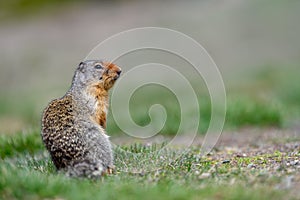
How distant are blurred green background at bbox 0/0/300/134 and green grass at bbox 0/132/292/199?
3893 mm

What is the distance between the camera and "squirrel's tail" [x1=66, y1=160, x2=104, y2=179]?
252 inches

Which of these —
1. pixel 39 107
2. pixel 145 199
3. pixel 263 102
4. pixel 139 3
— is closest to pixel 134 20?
pixel 139 3

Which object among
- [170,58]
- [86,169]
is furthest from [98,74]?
[170,58]

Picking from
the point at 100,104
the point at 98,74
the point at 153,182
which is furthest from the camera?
the point at 98,74

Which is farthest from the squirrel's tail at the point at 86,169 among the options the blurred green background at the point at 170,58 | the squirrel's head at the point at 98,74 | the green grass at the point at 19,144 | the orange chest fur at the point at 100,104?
the blurred green background at the point at 170,58

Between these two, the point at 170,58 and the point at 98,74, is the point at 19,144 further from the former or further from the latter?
the point at 170,58

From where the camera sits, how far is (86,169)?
6465mm

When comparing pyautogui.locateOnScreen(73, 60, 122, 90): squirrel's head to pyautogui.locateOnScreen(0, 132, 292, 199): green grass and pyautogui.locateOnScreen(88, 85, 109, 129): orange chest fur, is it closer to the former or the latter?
pyautogui.locateOnScreen(88, 85, 109, 129): orange chest fur

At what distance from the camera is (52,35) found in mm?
23797

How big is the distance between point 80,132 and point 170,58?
44.0 ft

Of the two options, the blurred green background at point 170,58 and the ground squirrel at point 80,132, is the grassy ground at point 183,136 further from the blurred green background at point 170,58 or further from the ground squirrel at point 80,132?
the ground squirrel at point 80,132

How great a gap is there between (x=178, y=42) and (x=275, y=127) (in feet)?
33.3

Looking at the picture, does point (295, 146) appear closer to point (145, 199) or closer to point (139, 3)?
point (145, 199)

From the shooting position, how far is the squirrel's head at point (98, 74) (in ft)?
25.0
